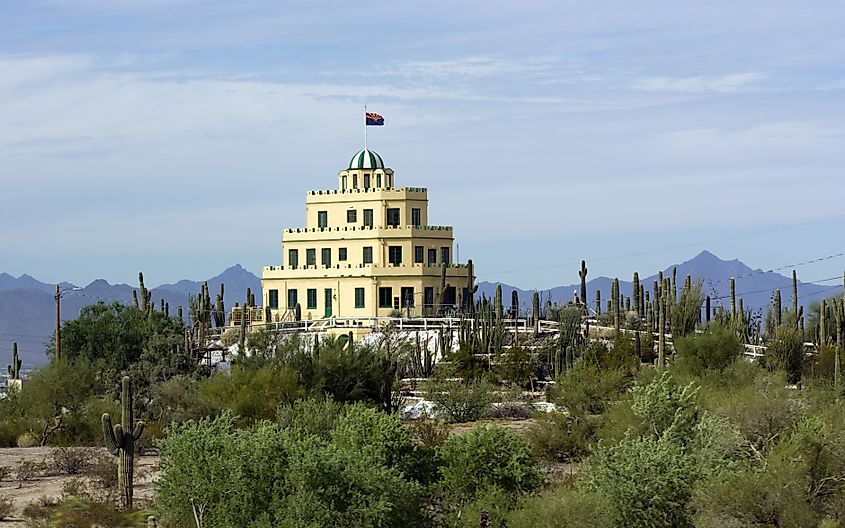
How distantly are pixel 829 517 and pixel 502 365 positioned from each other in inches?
1038

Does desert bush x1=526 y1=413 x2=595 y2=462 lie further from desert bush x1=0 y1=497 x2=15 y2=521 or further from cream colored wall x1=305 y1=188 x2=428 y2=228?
cream colored wall x1=305 y1=188 x2=428 y2=228

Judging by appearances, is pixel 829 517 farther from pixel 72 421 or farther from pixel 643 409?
pixel 72 421

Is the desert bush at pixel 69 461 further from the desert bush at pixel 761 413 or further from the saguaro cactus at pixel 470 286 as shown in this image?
the saguaro cactus at pixel 470 286

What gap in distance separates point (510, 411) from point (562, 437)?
26.3ft

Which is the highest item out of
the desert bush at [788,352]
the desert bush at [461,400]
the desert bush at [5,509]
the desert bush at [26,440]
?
the desert bush at [788,352]

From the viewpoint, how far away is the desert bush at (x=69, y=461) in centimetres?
3650

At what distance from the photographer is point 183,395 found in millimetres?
43344

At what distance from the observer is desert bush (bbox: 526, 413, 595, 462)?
38.5 m

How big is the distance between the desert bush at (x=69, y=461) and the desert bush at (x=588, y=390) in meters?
12.1

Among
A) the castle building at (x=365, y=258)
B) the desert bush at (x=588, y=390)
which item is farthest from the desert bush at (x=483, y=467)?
the castle building at (x=365, y=258)

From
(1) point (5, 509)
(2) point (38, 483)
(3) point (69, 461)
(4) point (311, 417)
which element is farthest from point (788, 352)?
(1) point (5, 509)

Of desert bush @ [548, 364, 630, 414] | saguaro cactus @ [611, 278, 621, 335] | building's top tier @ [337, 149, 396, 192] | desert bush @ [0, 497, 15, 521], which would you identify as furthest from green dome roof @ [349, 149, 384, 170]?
desert bush @ [0, 497, 15, 521]

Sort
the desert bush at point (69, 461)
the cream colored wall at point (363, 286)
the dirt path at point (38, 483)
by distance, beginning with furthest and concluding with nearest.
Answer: the cream colored wall at point (363, 286) → the desert bush at point (69, 461) → the dirt path at point (38, 483)

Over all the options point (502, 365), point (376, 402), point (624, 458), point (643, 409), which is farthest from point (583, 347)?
point (624, 458)
